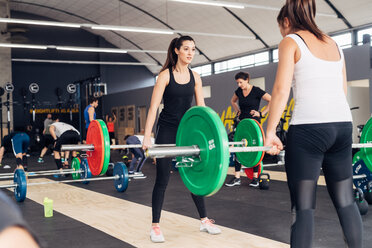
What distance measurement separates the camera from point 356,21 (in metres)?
9.44

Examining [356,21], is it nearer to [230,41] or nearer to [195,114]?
[230,41]

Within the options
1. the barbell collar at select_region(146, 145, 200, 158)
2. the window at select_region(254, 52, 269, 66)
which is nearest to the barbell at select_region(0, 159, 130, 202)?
the barbell collar at select_region(146, 145, 200, 158)

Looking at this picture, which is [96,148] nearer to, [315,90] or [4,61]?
[315,90]

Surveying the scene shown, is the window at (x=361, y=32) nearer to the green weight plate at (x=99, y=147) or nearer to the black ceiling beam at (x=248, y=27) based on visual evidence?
the black ceiling beam at (x=248, y=27)

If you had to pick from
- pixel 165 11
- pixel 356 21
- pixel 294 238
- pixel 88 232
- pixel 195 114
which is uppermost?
pixel 165 11

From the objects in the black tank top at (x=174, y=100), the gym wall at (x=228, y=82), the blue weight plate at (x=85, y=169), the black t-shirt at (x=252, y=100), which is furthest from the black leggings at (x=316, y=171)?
the gym wall at (x=228, y=82)

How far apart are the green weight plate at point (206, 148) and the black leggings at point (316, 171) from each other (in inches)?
10.6

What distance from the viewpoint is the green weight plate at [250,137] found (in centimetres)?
314

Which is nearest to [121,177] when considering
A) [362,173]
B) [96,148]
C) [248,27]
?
[96,148]

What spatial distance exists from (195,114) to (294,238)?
0.67m

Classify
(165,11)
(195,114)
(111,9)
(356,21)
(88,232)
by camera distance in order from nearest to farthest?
1. (195,114)
2. (88,232)
3. (356,21)
4. (165,11)
5. (111,9)

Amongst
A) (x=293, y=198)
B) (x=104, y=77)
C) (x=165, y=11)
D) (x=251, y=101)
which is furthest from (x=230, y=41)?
(x=293, y=198)

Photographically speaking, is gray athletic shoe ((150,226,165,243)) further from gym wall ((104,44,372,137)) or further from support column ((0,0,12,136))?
support column ((0,0,12,136))

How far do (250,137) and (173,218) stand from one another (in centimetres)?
91
